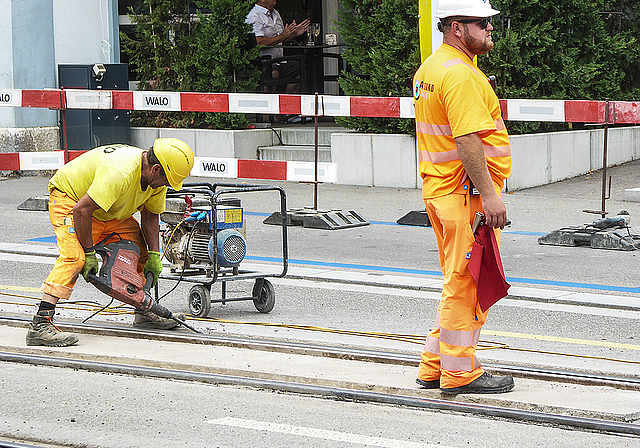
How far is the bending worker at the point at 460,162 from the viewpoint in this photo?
476 cm

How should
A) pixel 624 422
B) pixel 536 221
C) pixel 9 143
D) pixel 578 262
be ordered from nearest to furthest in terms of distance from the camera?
pixel 624 422 → pixel 578 262 → pixel 536 221 → pixel 9 143

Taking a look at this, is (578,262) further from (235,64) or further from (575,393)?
(235,64)

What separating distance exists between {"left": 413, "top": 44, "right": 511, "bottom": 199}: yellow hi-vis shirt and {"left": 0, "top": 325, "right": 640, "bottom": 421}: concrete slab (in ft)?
3.55

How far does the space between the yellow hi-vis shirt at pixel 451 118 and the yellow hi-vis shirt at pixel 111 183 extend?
81.3 inches

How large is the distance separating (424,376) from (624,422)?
3.43 ft

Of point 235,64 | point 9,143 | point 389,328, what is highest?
point 235,64

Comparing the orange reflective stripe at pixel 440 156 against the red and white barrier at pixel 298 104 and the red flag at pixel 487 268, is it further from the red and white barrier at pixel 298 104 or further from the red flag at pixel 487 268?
the red and white barrier at pixel 298 104

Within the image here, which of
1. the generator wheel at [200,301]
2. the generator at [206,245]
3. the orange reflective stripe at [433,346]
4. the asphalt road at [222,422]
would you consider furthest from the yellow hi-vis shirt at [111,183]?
the orange reflective stripe at [433,346]

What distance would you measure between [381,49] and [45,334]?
9363mm

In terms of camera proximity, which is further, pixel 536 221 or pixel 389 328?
pixel 536 221

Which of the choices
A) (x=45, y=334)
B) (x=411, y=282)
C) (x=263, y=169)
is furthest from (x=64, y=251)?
(x=263, y=169)

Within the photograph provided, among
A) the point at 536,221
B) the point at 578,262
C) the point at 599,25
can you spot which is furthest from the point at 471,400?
the point at 599,25

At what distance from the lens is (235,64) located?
54.9ft

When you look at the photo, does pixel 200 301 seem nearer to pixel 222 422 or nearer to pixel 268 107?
pixel 222 422
